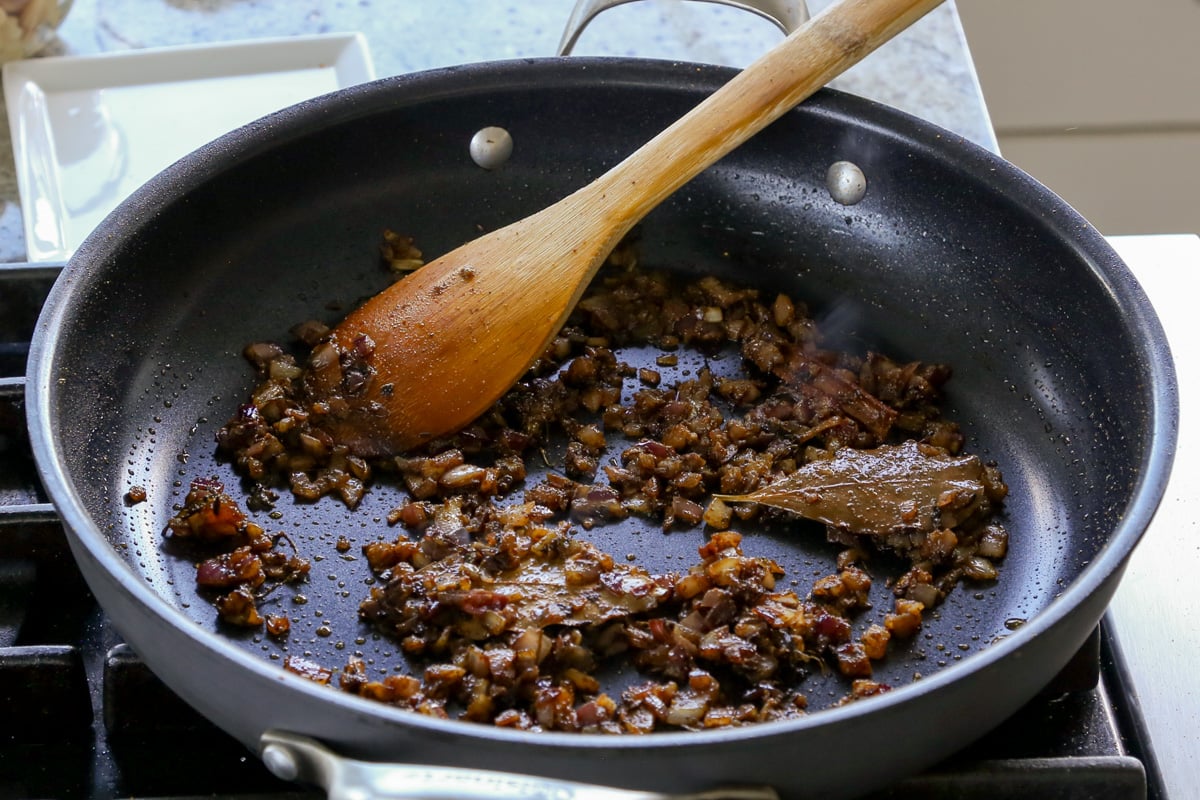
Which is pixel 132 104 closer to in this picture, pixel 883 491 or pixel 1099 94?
pixel 883 491

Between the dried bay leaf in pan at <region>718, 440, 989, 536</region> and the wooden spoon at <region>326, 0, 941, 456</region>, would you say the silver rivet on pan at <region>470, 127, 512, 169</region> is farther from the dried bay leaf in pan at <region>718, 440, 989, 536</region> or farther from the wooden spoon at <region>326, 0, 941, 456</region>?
the dried bay leaf in pan at <region>718, 440, 989, 536</region>

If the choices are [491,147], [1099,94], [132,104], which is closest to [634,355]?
[491,147]

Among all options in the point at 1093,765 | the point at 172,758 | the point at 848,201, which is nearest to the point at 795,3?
the point at 848,201

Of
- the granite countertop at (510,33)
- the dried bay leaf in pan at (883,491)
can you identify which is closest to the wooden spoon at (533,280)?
the dried bay leaf in pan at (883,491)

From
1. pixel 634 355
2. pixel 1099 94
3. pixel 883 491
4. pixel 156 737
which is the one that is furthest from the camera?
pixel 1099 94

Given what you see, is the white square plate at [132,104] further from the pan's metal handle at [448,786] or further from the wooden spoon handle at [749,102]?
the pan's metal handle at [448,786]

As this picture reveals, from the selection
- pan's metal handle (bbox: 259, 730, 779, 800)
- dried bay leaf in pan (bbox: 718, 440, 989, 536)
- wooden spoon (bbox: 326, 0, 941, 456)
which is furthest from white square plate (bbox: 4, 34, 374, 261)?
pan's metal handle (bbox: 259, 730, 779, 800)
